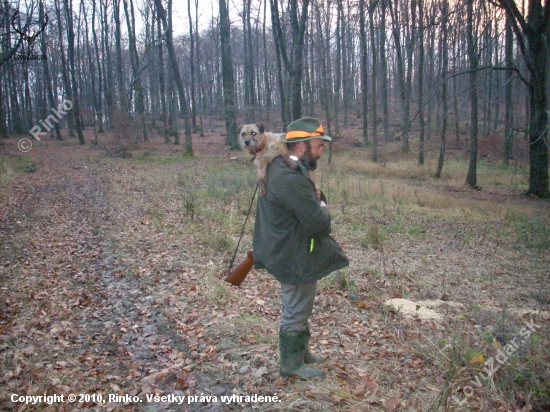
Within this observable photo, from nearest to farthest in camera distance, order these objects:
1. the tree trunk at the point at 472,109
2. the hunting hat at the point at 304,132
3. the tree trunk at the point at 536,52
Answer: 1. the hunting hat at the point at 304,132
2. the tree trunk at the point at 536,52
3. the tree trunk at the point at 472,109

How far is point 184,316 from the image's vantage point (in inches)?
217

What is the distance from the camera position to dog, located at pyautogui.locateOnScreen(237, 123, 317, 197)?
363cm

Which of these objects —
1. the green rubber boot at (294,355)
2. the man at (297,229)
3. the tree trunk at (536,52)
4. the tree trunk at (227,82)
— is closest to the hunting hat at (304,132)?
the man at (297,229)

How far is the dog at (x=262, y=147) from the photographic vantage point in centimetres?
363

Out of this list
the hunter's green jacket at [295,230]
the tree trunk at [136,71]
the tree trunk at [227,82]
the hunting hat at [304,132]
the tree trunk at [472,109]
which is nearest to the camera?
the hunter's green jacket at [295,230]

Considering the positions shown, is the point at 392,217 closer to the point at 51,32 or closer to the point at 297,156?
the point at 297,156

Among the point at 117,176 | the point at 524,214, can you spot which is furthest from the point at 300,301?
the point at 117,176

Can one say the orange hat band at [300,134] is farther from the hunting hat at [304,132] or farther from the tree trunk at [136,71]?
the tree trunk at [136,71]

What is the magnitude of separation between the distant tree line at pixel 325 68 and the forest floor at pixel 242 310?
10.4 feet

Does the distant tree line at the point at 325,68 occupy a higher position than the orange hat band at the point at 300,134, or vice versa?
the distant tree line at the point at 325,68

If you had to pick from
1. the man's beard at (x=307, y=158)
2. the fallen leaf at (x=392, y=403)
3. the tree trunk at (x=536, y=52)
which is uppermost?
the tree trunk at (x=536, y=52)

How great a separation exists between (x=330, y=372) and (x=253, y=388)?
723 mm

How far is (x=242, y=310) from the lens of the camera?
5.70 meters

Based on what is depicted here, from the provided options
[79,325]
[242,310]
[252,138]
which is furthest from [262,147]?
[79,325]
